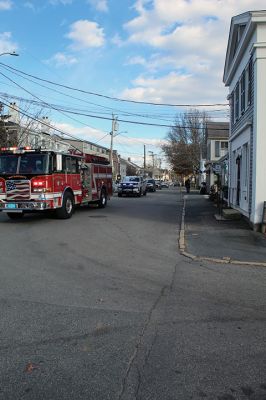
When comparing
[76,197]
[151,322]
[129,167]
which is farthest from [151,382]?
[129,167]

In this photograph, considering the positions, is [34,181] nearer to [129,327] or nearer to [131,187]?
[129,327]

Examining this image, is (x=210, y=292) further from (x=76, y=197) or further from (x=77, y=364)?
(x=76, y=197)

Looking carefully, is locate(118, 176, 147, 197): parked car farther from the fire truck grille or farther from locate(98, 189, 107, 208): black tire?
the fire truck grille

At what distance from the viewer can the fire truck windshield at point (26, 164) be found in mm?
14922

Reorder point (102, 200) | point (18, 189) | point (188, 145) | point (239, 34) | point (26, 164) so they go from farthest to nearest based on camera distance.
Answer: point (188, 145)
point (102, 200)
point (239, 34)
point (26, 164)
point (18, 189)

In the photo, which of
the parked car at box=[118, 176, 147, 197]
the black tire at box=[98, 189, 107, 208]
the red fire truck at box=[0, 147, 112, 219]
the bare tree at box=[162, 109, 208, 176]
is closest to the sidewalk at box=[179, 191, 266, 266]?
the red fire truck at box=[0, 147, 112, 219]

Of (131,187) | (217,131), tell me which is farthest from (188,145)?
(131,187)

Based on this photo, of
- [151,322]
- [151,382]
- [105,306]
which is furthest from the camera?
[105,306]

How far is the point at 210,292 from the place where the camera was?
6.48m

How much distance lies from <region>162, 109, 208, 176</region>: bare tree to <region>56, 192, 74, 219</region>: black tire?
188 feet

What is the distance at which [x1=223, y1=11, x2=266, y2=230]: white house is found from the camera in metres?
13.0

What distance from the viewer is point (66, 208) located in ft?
54.0

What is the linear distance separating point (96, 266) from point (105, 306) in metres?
2.57

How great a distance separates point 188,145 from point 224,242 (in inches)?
2604
